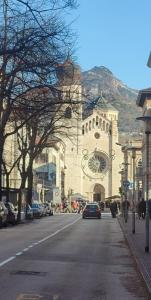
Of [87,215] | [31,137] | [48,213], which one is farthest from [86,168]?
[31,137]

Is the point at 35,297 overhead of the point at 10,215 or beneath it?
beneath

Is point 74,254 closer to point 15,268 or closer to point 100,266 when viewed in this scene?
point 100,266

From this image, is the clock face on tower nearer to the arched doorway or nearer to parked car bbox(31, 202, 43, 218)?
the arched doorway

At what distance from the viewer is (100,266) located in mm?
18047

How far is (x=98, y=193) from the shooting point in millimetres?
143375

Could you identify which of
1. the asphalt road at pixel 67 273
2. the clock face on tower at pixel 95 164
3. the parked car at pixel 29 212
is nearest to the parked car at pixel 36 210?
the parked car at pixel 29 212

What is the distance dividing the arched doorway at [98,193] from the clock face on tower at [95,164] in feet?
9.99

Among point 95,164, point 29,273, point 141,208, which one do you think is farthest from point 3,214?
point 95,164

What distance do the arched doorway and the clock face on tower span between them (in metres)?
3.05

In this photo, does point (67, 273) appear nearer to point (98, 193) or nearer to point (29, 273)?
point (29, 273)

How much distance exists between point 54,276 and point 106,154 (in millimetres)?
125988

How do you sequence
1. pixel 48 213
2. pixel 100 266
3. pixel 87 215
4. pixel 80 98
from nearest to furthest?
1. pixel 100 266
2. pixel 80 98
3. pixel 87 215
4. pixel 48 213

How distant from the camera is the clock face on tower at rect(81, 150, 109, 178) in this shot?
140 metres

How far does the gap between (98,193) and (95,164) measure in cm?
650
